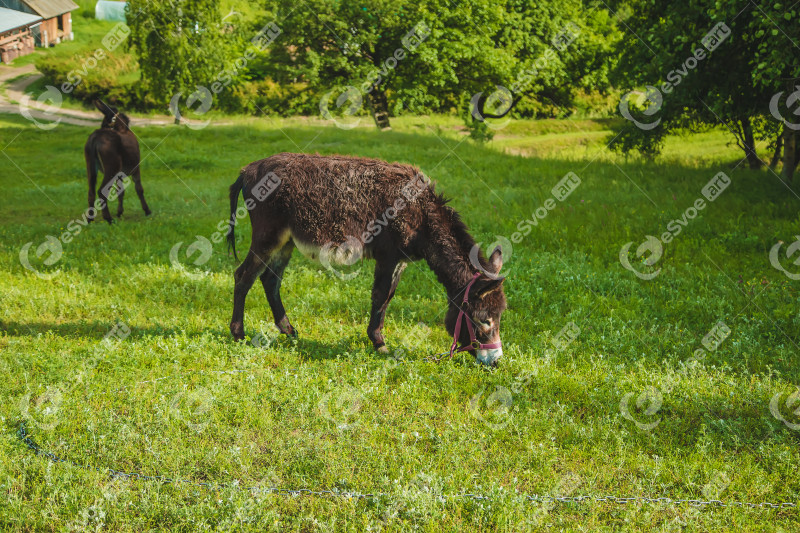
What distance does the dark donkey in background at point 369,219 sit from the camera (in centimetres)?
686

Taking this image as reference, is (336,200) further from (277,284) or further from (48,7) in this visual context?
(48,7)

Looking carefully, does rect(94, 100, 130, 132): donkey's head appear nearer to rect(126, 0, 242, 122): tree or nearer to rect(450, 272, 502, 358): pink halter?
rect(450, 272, 502, 358): pink halter

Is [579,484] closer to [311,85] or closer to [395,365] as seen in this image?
[395,365]

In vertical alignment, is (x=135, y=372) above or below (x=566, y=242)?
below

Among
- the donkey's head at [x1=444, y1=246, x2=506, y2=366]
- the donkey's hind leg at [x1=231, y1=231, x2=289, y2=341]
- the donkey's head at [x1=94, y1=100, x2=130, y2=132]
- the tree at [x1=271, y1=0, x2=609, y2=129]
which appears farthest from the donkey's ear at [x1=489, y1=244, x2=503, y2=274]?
the tree at [x1=271, y1=0, x2=609, y2=129]

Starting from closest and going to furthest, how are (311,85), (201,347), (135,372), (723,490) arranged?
(723,490) < (135,372) < (201,347) < (311,85)

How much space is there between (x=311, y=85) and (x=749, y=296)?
27.9 metres

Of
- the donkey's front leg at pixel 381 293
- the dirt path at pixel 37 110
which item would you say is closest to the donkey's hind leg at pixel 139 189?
the donkey's front leg at pixel 381 293

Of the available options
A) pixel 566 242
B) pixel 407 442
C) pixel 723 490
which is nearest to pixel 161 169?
pixel 566 242

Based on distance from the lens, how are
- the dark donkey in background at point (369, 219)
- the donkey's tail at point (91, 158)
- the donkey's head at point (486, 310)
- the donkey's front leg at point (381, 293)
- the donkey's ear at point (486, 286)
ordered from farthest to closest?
1. the donkey's tail at point (91, 158)
2. the donkey's front leg at point (381, 293)
3. the dark donkey in background at point (369, 219)
4. the donkey's head at point (486, 310)
5. the donkey's ear at point (486, 286)

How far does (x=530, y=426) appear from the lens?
5648 millimetres

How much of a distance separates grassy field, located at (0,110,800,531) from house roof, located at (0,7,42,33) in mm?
3474

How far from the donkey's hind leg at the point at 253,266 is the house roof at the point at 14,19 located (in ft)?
10.4

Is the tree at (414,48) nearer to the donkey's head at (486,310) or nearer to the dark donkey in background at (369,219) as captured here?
the dark donkey in background at (369,219)
